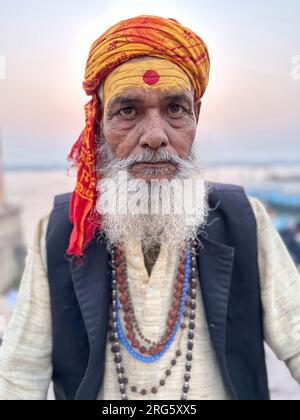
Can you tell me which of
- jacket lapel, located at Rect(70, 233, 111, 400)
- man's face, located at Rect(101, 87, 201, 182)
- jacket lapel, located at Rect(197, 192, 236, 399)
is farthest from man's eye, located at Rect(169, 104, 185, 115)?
jacket lapel, located at Rect(70, 233, 111, 400)

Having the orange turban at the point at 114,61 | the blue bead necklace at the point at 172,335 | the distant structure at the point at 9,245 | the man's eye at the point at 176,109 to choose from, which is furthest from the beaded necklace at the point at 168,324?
the distant structure at the point at 9,245

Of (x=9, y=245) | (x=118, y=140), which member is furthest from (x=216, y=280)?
(x=9, y=245)

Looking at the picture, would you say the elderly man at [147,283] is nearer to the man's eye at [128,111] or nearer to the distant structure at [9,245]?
the man's eye at [128,111]

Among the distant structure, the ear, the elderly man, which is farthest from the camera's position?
the distant structure

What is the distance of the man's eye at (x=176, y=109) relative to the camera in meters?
1.17

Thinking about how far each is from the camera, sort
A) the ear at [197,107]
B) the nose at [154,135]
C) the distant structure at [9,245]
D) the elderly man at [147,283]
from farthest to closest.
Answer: the distant structure at [9,245], the ear at [197,107], the elderly man at [147,283], the nose at [154,135]

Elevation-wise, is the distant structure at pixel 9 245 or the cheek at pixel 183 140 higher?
the cheek at pixel 183 140

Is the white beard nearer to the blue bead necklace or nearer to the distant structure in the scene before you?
the blue bead necklace

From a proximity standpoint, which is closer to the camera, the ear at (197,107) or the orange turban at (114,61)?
→ the orange turban at (114,61)

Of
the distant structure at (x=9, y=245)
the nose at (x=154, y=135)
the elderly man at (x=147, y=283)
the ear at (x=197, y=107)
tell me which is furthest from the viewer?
the distant structure at (x=9, y=245)

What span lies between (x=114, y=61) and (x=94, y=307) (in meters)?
0.82

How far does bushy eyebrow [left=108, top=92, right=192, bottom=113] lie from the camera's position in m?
1.12

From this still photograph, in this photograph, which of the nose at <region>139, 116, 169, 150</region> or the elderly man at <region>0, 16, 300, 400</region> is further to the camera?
the elderly man at <region>0, 16, 300, 400</region>

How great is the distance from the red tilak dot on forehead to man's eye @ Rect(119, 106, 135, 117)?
0.32 feet
